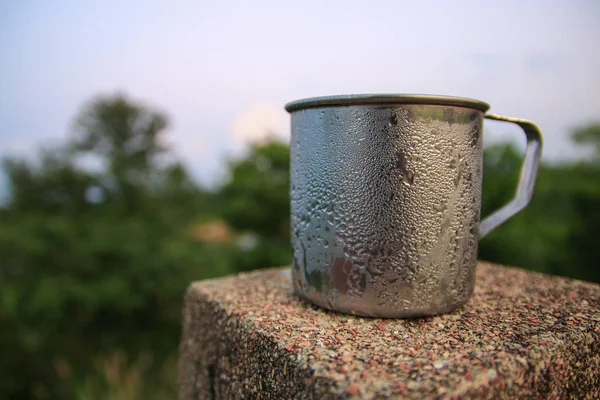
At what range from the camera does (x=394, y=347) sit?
94cm

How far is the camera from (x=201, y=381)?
4.33 ft

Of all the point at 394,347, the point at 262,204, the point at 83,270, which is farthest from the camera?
the point at 262,204

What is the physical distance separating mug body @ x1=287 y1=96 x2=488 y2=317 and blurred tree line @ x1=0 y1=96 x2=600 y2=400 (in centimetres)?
307

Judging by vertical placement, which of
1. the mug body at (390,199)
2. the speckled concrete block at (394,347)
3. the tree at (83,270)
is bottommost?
the tree at (83,270)

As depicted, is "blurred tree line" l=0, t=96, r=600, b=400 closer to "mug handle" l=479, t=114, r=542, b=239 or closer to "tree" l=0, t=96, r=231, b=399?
"tree" l=0, t=96, r=231, b=399

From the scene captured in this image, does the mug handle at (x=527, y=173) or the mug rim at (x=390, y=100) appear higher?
the mug rim at (x=390, y=100)

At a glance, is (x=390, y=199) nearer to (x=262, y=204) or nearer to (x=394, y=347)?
(x=394, y=347)

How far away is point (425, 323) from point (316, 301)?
0.92 feet

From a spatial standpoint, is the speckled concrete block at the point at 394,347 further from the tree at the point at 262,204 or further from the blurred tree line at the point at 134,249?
the tree at the point at 262,204

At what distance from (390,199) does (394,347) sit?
1.07ft

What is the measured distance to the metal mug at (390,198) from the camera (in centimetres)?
100

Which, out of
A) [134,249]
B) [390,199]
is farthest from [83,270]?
[390,199]

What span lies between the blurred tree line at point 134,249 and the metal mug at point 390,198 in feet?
10.1

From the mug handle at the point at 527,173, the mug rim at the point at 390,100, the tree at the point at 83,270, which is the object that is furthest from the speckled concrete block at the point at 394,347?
the tree at the point at 83,270
